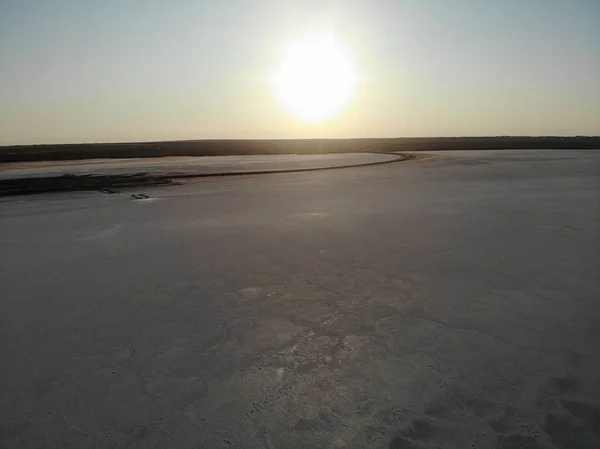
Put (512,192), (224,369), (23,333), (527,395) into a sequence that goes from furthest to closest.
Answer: (512,192), (23,333), (224,369), (527,395)

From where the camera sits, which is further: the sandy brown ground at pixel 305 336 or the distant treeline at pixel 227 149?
the distant treeline at pixel 227 149

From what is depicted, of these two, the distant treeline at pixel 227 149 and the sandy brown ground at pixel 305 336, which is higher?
the distant treeline at pixel 227 149

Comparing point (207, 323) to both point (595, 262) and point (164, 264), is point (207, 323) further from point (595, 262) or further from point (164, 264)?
point (595, 262)

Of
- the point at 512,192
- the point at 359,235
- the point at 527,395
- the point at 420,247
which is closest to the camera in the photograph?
the point at 527,395

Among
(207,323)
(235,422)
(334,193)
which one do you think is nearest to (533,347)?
(235,422)

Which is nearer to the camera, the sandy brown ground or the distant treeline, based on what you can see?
the sandy brown ground

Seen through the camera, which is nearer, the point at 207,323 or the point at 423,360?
the point at 423,360

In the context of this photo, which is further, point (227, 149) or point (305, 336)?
point (227, 149)

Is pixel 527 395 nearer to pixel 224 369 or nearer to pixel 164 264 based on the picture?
pixel 224 369

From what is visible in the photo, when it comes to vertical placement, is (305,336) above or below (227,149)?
below

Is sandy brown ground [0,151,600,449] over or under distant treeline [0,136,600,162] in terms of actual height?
under
